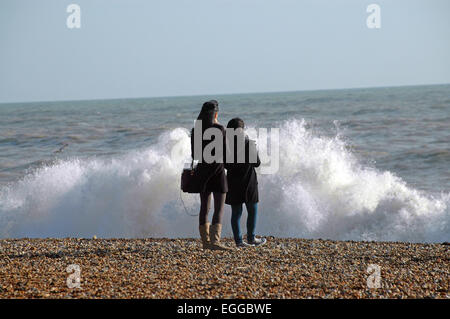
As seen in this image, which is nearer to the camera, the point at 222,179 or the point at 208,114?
the point at 208,114

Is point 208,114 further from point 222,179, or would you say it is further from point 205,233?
point 205,233

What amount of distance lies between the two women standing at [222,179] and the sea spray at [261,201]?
3.16 m

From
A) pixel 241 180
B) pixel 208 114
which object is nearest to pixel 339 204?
pixel 241 180

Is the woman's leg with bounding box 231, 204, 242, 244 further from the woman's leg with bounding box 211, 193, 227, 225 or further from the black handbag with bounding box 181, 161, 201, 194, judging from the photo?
the black handbag with bounding box 181, 161, 201, 194

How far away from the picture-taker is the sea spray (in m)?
10.6

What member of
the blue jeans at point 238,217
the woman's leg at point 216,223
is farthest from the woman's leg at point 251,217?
the woman's leg at point 216,223

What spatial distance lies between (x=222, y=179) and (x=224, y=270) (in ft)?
4.34

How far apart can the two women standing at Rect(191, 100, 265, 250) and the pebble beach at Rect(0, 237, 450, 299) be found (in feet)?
1.11

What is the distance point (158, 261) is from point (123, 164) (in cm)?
622

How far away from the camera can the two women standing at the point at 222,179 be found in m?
6.95

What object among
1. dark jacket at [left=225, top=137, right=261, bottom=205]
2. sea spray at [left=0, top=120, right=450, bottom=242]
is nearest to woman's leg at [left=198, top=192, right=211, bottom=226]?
dark jacket at [left=225, top=137, right=261, bottom=205]

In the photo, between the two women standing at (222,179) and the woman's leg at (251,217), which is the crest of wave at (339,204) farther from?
the two women standing at (222,179)

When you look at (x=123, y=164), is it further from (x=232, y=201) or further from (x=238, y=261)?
(x=238, y=261)

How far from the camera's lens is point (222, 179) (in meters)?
7.03
